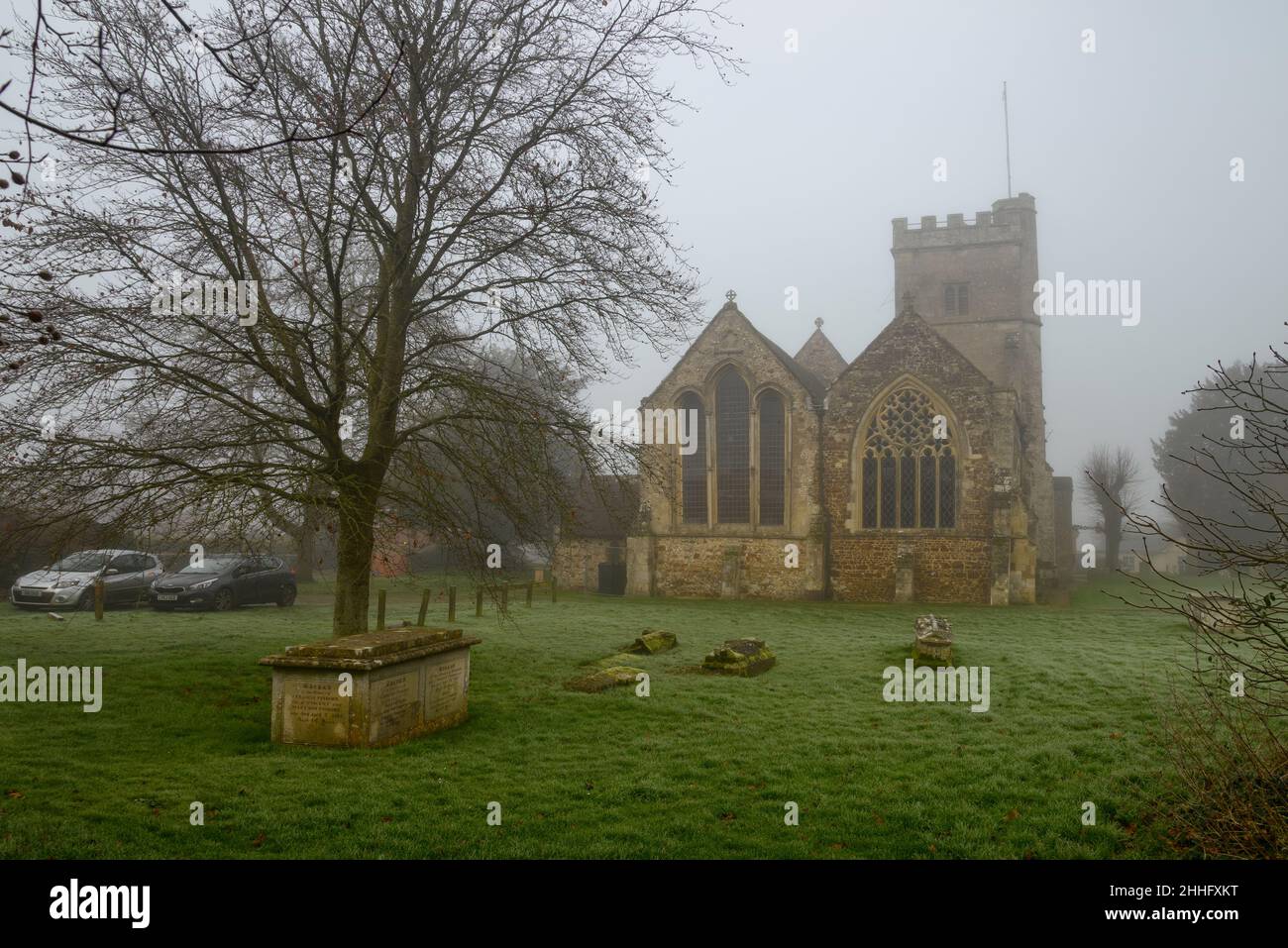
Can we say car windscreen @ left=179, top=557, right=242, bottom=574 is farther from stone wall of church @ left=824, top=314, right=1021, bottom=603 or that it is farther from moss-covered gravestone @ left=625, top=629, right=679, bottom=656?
stone wall of church @ left=824, top=314, right=1021, bottom=603

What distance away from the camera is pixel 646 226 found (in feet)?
40.8

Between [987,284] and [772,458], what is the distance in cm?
1705

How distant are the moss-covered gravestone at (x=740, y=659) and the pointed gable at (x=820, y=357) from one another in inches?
941

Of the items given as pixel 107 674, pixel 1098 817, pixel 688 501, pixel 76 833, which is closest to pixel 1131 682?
pixel 1098 817

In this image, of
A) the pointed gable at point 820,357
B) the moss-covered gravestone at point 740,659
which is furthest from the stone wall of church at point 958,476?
the moss-covered gravestone at point 740,659

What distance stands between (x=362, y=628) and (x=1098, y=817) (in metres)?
8.46

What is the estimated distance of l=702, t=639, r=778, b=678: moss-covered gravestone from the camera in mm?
12922

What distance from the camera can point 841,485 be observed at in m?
26.3

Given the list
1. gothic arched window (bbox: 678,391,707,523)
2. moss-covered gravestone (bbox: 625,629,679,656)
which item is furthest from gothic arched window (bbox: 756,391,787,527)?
moss-covered gravestone (bbox: 625,629,679,656)

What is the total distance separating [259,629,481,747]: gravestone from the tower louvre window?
114 ft

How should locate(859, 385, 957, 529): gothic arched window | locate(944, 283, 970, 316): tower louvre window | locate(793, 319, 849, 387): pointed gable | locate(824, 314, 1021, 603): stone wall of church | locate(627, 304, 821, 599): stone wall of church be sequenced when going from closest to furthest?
locate(824, 314, 1021, 603): stone wall of church
locate(859, 385, 957, 529): gothic arched window
locate(627, 304, 821, 599): stone wall of church
locate(793, 319, 849, 387): pointed gable
locate(944, 283, 970, 316): tower louvre window

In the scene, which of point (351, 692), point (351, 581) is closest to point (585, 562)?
point (351, 581)

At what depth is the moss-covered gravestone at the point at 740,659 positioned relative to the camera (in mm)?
12922

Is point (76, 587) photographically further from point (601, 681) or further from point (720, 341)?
point (720, 341)
